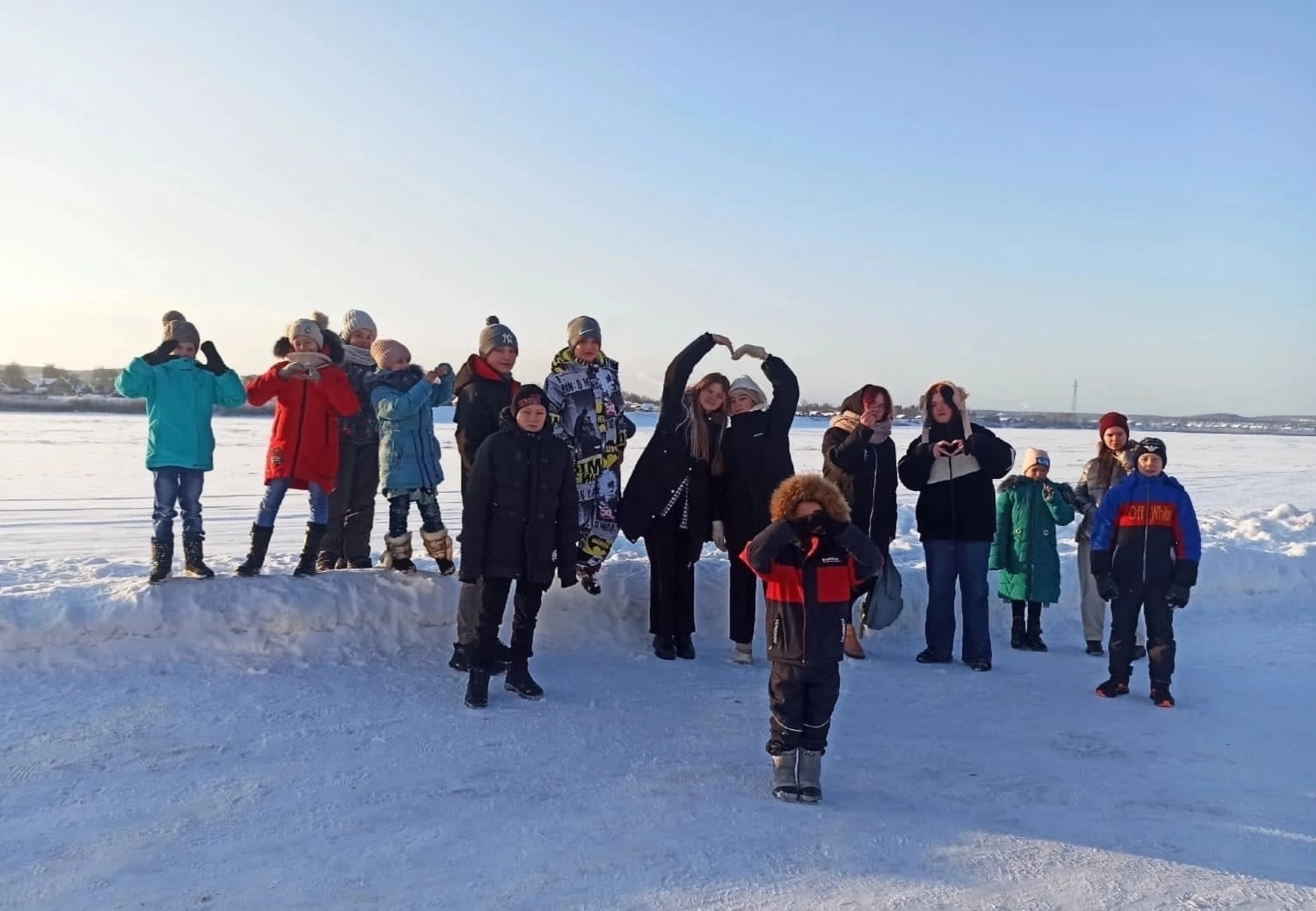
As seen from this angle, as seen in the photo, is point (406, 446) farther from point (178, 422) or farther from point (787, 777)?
point (787, 777)

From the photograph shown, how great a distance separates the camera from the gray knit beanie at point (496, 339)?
605cm

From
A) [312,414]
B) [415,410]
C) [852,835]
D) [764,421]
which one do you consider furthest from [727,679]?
[312,414]

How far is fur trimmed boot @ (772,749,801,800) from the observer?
3.95 m

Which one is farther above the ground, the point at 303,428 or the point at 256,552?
the point at 303,428

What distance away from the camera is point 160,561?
5.70 metres

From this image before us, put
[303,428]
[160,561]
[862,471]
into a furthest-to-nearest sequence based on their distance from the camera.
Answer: [862,471] → [303,428] → [160,561]

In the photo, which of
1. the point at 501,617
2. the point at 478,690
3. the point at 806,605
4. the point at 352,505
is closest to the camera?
the point at 806,605

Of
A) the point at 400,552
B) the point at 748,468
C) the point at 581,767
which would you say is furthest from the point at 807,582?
the point at 400,552

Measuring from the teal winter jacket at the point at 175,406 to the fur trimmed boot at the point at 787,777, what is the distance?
12.7ft

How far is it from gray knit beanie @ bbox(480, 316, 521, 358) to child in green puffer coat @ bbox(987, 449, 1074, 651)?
3844mm

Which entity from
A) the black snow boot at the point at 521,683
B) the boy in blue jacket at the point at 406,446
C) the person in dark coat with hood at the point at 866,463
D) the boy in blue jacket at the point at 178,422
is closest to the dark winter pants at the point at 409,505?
the boy in blue jacket at the point at 406,446

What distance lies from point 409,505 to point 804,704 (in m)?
3.20

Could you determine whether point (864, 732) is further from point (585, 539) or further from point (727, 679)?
point (585, 539)

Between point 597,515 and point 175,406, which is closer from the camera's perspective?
point 175,406
